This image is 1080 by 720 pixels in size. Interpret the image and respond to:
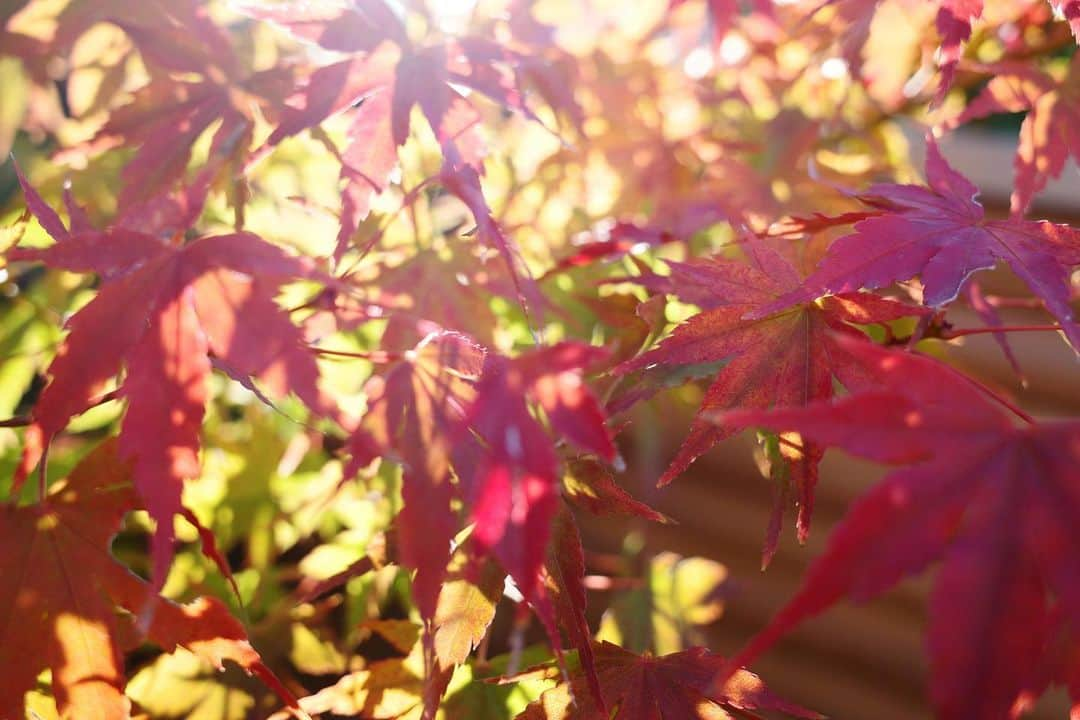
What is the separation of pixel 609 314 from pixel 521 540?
0.36 meters

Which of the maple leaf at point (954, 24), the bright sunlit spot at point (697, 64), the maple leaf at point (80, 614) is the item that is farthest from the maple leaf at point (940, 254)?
the bright sunlit spot at point (697, 64)

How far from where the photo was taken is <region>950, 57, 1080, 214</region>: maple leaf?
73 centimetres

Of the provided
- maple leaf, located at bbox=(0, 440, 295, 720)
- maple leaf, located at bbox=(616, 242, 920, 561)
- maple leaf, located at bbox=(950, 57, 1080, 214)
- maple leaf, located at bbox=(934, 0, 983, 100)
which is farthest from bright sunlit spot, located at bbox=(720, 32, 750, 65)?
maple leaf, located at bbox=(0, 440, 295, 720)

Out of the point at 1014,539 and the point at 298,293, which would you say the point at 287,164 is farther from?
the point at 1014,539

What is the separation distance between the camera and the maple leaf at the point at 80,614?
50 cm

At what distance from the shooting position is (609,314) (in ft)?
2.30

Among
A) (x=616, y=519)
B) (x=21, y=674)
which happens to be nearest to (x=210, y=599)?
(x=21, y=674)

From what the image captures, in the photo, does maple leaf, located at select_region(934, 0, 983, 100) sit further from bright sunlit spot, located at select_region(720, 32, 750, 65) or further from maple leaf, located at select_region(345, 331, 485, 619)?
bright sunlit spot, located at select_region(720, 32, 750, 65)

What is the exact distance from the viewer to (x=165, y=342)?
1.51ft

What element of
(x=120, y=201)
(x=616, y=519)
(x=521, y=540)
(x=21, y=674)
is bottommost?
(x=616, y=519)

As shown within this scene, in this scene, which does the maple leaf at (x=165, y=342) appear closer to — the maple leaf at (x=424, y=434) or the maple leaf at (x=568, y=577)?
the maple leaf at (x=424, y=434)

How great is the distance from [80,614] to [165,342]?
19 cm

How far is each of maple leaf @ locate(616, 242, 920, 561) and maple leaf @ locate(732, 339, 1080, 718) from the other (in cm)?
14

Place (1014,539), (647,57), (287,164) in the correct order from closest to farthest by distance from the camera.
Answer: (1014,539) < (287,164) < (647,57)
